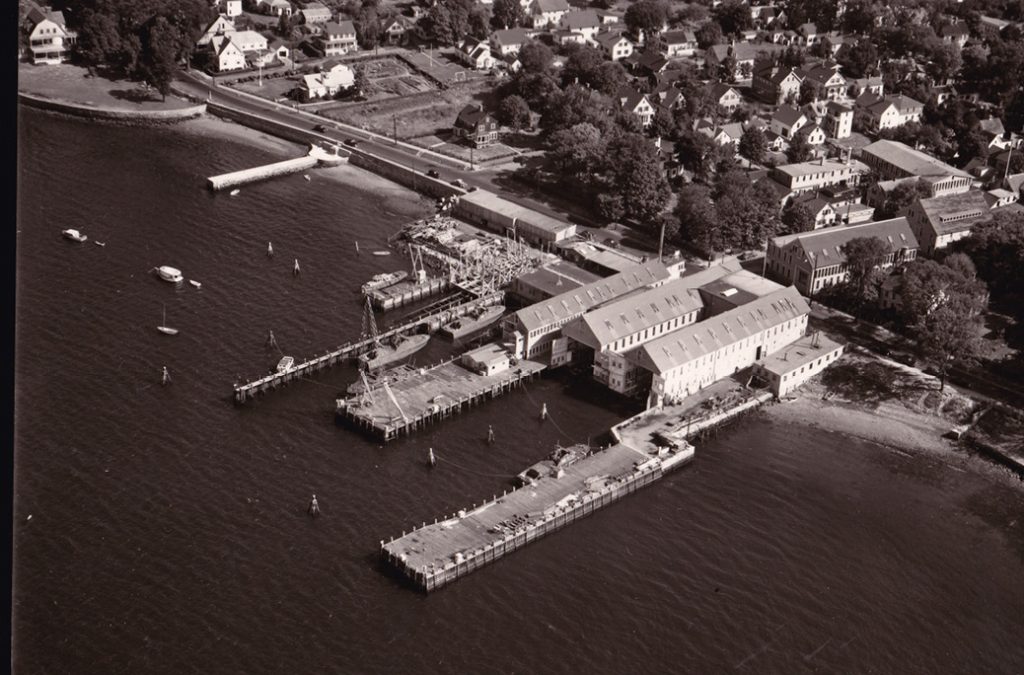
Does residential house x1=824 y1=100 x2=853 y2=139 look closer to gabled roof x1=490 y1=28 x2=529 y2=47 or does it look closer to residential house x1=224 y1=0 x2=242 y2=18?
gabled roof x1=490 y1=28 x2=529 y2=47

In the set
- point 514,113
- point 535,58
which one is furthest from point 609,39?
point 514,113

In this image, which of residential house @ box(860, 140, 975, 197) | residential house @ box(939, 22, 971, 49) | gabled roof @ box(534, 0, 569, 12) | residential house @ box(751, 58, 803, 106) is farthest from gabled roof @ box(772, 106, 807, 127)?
gabled roof @ box(534, 0, 569, 12)

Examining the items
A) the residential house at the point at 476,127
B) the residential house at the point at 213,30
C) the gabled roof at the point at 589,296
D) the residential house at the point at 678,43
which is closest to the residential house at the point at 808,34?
the residential house at the point at 678,43

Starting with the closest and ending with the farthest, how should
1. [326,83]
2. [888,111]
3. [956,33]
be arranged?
[888,111] → [326,83] → [956,33]

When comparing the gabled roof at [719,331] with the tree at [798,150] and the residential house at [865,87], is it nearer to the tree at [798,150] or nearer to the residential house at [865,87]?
the tree at [798,150]

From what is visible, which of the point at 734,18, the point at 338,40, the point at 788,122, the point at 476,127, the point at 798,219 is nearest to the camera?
the point at 798,219

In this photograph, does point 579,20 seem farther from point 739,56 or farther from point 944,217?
point 944,217
